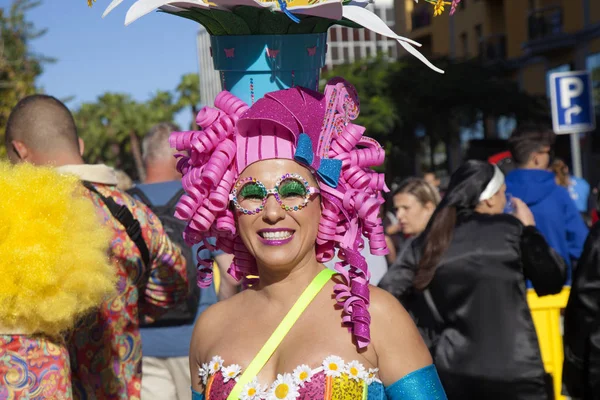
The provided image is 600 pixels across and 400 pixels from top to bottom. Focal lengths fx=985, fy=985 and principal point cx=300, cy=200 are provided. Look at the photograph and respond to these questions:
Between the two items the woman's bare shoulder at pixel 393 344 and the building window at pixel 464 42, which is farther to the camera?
the building window at pixel 464 42

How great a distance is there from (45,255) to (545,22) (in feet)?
104

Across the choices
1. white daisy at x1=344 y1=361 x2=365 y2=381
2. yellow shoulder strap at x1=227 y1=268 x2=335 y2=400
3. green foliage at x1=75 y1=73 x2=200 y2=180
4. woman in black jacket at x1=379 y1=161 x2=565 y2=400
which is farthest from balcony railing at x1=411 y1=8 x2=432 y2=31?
white daisy at x1=344 y1=361 x2=365 y2=381

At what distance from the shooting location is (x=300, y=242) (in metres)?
3.22

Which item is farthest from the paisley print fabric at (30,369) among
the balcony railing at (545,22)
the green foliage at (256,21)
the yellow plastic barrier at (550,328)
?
Result: the balcony railing at (545,22)

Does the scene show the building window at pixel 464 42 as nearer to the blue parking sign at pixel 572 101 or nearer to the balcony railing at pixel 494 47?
the balcony railing at pixel 494 47

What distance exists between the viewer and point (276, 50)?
3295 millimetres

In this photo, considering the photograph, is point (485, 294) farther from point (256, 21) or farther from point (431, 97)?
point (431, 97)

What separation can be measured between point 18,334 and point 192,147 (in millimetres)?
867

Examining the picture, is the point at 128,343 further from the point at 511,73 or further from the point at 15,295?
the point at 511,73

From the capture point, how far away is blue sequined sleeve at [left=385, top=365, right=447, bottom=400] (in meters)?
3.12

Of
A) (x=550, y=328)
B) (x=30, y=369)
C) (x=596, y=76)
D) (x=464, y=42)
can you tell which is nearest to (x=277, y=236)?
(x=30, y=369)

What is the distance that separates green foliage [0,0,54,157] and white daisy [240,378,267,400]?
1548 cm

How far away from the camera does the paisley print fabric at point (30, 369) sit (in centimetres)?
329

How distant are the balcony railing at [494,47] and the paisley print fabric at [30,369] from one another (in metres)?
35.5
